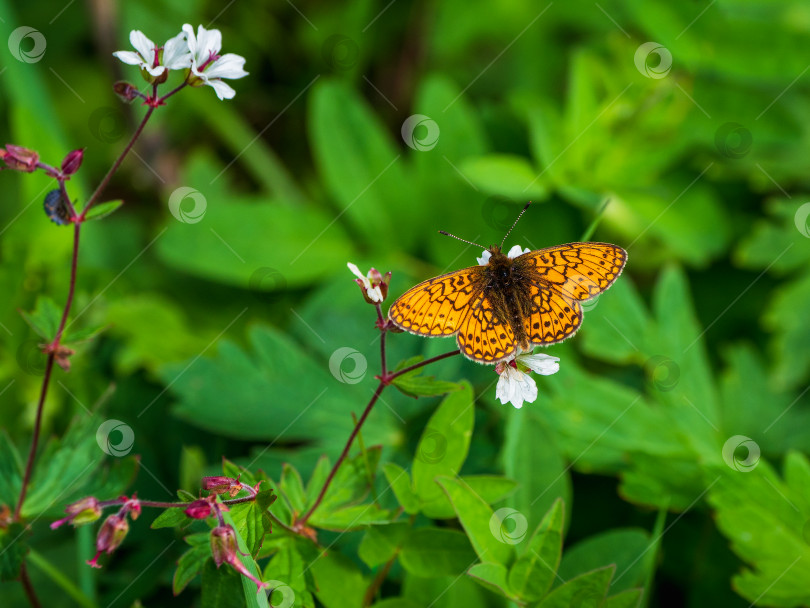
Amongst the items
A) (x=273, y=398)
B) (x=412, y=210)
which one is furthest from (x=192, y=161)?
(x=273, y=398)

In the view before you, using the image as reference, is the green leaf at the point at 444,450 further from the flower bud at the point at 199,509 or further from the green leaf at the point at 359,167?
the green leaf at the point at 359,167

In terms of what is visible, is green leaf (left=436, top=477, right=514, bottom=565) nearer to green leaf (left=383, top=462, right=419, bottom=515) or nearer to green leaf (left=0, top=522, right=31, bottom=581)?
green leaf (left=383, top=462, right=419, bottom=515)

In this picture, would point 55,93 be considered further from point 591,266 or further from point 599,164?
point 591,266

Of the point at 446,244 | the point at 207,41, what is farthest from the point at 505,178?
the point at 207,41

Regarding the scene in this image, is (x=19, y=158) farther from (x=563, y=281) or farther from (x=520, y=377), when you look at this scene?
(x=563, y=281)

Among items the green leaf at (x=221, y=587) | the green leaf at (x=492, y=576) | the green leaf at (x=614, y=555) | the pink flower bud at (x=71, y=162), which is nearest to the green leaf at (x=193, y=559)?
the green leaf at (x=221, y=587)
